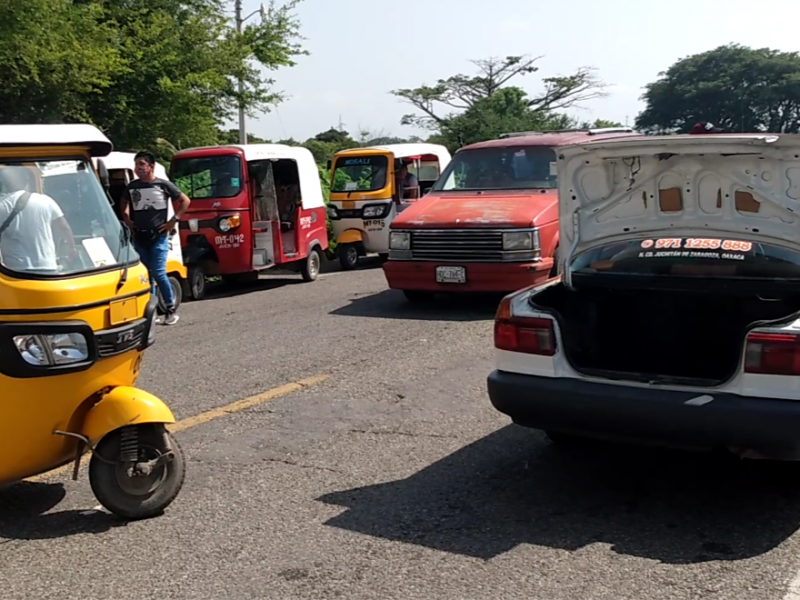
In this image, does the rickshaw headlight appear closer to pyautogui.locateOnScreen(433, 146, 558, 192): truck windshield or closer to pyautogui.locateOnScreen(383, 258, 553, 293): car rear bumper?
pyautogui.locateOnScreen(383, 258, 553, 293): car rear bumper

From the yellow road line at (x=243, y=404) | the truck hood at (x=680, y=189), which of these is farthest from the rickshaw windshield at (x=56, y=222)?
the truck hood at (x=680, y=189)

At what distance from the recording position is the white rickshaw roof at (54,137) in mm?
4398

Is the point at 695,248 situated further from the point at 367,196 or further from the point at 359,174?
the point at 359,174

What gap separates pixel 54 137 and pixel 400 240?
651cm

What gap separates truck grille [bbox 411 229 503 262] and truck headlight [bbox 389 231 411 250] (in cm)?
6

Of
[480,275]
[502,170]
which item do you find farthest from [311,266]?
[480,275]

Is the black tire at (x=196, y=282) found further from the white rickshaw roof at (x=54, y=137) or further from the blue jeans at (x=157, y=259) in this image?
the white rickshaw roof at (x=54, y=137)

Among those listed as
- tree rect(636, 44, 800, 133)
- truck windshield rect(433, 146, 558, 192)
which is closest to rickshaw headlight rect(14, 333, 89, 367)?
truck windshield rect(433, 146, 558, 192)

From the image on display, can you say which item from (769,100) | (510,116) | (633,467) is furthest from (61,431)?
(769,100)

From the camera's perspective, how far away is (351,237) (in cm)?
1669

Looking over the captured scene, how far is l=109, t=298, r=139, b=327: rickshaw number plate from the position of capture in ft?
15.0

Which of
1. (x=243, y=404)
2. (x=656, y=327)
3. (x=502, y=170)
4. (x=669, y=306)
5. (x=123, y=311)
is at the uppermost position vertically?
(x=502, y=170)

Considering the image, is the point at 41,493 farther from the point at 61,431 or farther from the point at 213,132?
the point at 213,132

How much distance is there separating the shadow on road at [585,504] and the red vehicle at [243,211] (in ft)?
27.4
